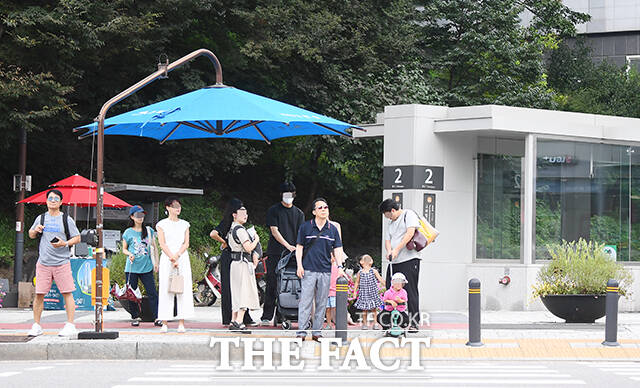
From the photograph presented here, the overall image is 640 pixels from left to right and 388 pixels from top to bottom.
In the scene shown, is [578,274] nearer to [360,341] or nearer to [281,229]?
[360,341]

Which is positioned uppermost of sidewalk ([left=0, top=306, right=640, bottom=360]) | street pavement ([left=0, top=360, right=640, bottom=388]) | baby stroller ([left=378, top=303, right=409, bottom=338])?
baby stroller ([left=378, top=303, right=409, bottom=338])

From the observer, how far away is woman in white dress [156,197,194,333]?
45.8ft

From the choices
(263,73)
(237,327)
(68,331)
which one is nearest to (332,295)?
(237,327)

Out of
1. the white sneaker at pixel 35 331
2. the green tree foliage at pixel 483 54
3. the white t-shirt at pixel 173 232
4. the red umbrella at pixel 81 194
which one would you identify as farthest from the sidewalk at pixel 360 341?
the green tree foliage at pixel 483 54

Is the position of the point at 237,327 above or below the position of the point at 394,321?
below

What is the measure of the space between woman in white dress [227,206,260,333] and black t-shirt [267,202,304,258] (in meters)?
0.49

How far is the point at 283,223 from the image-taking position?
1471 cm

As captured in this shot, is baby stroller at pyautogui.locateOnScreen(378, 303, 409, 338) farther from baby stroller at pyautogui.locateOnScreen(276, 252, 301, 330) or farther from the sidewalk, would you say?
baby stroller at pyautogui.locateOnScreen(276, 252, 301, 330)

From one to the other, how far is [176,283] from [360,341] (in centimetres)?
262

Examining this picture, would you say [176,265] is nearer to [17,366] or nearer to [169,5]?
[17,366]

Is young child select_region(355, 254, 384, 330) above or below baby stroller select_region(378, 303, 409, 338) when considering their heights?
above

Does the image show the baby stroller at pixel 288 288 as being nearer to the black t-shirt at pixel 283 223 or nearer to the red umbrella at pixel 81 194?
the black t-shirt at pixel 283 223

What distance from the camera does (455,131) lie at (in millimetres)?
19953

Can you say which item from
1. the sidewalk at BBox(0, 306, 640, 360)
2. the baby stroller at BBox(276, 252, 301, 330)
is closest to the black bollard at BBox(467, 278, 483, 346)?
the sidewalk at BBox(0, 306, 640, 360)
